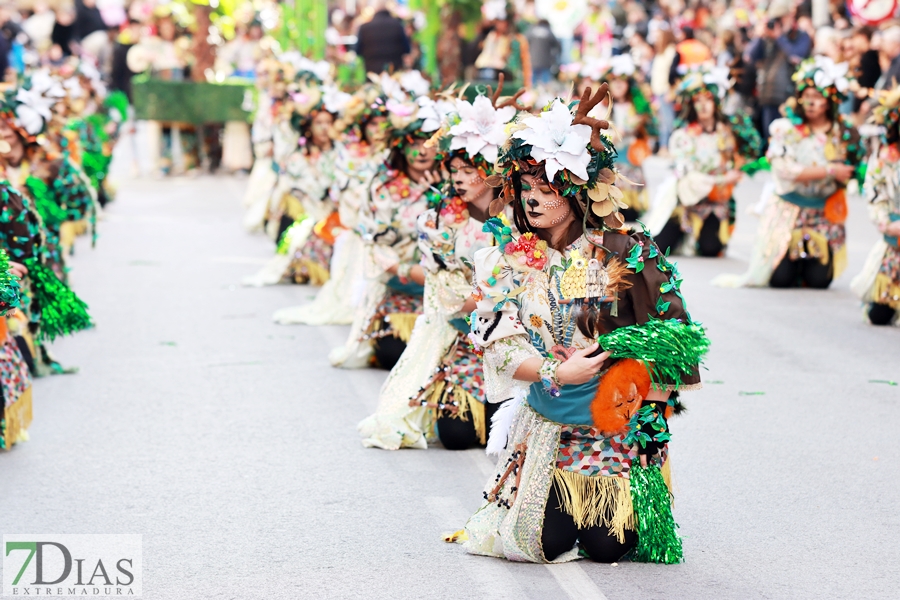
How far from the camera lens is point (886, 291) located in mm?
9516

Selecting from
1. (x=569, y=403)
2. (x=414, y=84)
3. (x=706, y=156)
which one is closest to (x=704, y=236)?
(x=706, y=156)

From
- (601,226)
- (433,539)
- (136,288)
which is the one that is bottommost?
(136,288)

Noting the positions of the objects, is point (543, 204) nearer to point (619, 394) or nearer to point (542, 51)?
point (619, 394)

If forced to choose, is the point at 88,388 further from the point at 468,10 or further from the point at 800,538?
the point at 468,10

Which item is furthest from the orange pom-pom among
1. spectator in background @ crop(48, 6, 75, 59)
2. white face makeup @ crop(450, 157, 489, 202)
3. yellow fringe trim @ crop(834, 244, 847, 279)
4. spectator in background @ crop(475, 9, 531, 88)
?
spectator in background @ crop(48, 6, 75, 59)

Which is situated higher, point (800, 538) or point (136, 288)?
point (800, 538)

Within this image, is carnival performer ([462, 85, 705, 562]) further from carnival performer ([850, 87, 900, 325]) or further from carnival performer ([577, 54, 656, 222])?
carnival performer ([577, 54, 656, 222])

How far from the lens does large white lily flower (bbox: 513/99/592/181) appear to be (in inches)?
188

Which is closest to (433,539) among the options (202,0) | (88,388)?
(88,388)

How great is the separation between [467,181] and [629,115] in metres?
8.81

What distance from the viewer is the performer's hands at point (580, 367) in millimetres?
4764

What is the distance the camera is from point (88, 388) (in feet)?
26.8

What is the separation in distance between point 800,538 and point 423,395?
2096mm

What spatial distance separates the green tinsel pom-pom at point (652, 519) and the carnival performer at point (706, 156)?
26.6 ft
